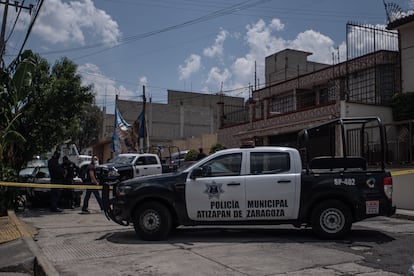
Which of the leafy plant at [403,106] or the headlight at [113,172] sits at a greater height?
the leafy plant at [403,106]

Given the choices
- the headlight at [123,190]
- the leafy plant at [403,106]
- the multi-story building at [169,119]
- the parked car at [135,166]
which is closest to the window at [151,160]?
the parked car at [135,166]

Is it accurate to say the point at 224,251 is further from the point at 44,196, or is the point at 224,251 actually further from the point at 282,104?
the point at 282,104

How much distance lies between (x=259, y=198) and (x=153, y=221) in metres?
2.07

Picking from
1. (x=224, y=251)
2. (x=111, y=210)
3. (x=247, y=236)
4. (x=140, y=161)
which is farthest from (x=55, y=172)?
(x=224, y=251)

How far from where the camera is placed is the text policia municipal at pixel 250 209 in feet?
28.7

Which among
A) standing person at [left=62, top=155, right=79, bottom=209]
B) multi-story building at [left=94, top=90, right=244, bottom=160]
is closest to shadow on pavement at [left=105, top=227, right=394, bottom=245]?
standing person at [left=62, top=155, right=79, bottom=209]

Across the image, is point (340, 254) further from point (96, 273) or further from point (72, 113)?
point (72, 113)

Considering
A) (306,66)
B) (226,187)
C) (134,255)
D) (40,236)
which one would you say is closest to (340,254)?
(226,187)

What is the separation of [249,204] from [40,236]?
14.8 ft

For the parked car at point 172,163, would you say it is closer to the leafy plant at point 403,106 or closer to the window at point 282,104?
the window at point 282,104

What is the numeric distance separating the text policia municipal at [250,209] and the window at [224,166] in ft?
1.84

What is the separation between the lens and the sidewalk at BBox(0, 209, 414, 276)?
7.16 meters

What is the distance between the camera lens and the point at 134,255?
759cm

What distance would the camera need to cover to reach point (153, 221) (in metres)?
8.85
